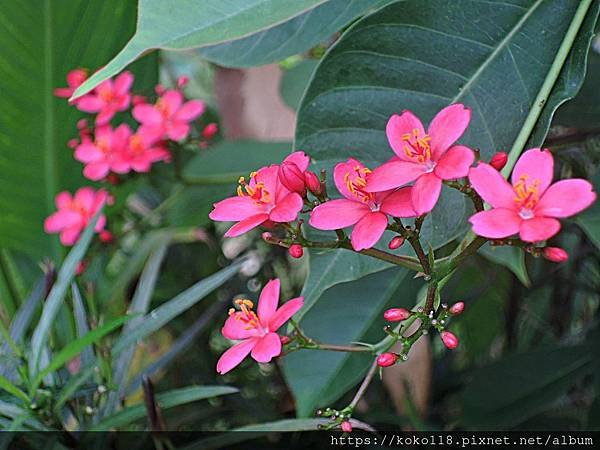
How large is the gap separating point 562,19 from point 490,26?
0.05 metres

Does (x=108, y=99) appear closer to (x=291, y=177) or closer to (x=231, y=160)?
(x=231, y=160)

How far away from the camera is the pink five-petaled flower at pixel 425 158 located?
1.23ft

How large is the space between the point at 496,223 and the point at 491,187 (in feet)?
0.07

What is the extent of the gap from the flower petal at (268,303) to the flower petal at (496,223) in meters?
0.15

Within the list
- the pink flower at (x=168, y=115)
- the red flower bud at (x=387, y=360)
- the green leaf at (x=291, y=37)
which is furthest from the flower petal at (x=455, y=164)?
the pink flower at (x=168, y=115)

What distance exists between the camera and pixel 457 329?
40.3 inches

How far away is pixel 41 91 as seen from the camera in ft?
2.97

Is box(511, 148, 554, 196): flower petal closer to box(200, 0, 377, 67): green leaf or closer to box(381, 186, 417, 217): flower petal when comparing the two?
box(381, 186, 417, 217): flower petal

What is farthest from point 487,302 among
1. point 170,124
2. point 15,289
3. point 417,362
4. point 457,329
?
point 15,289

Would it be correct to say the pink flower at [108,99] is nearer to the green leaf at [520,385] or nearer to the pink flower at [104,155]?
the pink flower at [104,155]

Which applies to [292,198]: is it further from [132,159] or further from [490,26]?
[132,159]

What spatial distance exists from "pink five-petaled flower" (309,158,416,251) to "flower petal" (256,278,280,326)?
0.26 feet

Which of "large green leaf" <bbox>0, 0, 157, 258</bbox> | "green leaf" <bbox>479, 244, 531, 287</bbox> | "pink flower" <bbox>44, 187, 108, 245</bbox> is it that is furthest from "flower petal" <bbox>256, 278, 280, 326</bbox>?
"large green leaf" <bbox>0, 0, 157, 258</bbox>

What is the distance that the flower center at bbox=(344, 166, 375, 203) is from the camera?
413 millimetres
